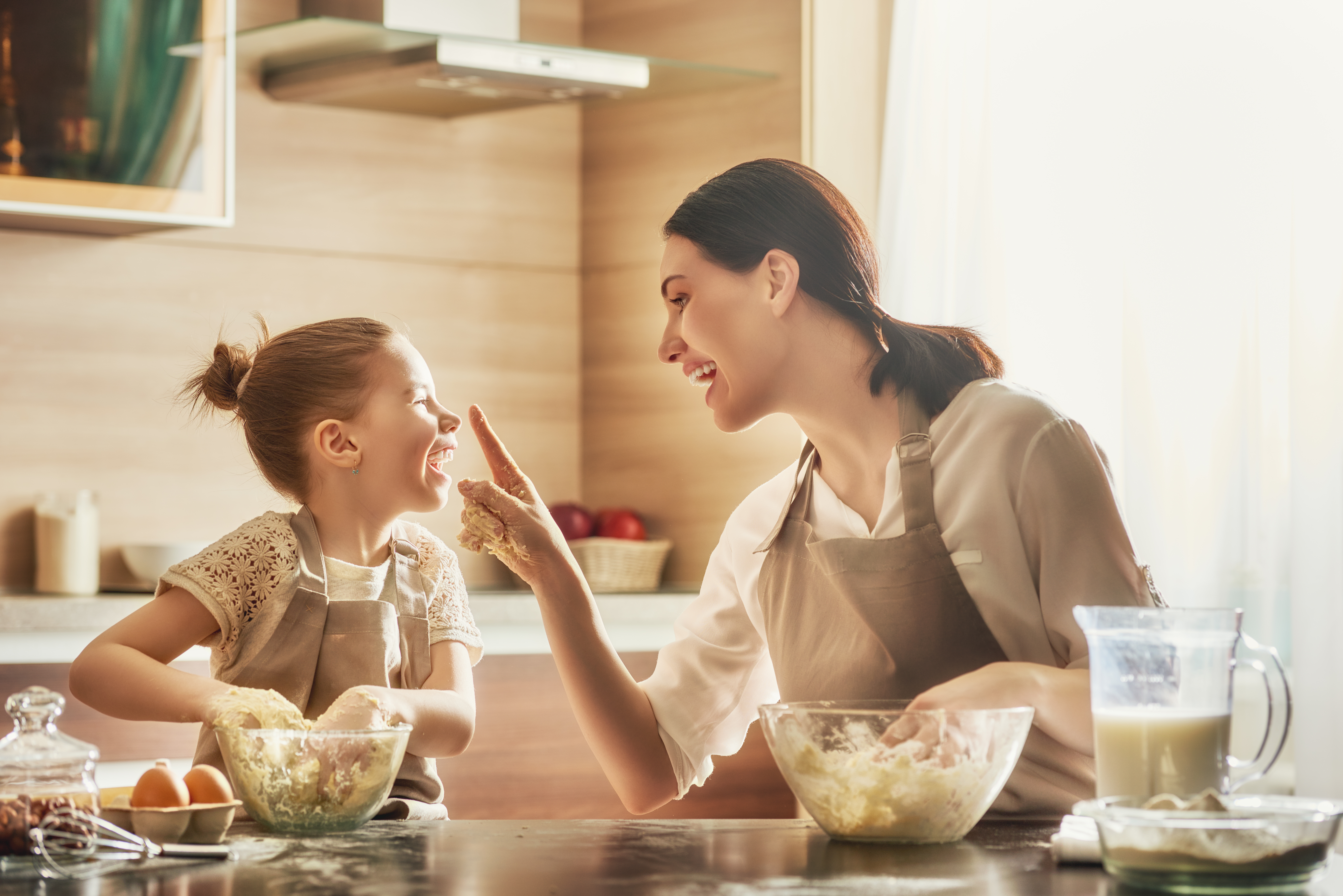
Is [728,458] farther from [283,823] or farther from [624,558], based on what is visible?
[283,823]

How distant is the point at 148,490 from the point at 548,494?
98 cm

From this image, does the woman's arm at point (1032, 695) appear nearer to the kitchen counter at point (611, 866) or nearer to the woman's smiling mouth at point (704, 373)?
the kitchen counter at point (611, 866)

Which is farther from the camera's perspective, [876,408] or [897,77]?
[897,77]

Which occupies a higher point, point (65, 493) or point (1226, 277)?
point (1226, 277)

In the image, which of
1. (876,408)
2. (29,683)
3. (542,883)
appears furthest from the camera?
(29,683)

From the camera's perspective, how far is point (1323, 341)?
95.0 inches

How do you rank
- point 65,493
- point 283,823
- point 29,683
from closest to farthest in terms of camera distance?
point 283,823 → point 29,683 → point 65,493

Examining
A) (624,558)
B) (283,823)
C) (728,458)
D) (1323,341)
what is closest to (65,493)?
(624,558)

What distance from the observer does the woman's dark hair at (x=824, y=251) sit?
163 centimetres

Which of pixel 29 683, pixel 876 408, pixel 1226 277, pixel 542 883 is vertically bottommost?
pixel 29 683

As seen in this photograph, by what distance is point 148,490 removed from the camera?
10.3ft

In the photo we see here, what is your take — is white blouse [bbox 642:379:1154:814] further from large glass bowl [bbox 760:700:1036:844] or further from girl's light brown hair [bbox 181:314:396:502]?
girl's light brown hair [bbox 181:314:396:502]

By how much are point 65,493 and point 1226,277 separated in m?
2.21

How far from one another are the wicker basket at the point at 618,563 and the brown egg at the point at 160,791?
7.13 feet
